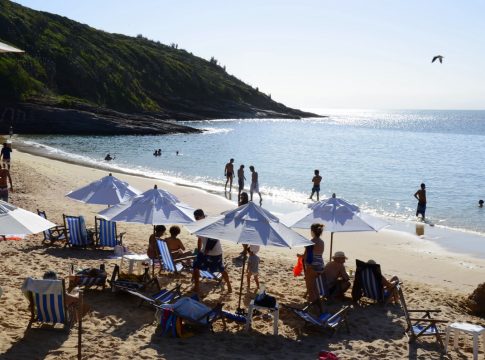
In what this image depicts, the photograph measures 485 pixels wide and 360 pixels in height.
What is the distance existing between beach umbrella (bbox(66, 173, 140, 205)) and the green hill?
Result: 56.6 metres

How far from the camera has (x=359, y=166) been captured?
163 ft

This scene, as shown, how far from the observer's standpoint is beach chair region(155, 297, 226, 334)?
7.86m

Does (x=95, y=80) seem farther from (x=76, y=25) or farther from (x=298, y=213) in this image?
(x=298, y=213)

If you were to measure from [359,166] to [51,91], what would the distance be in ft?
164

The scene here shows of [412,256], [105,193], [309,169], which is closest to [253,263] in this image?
[105,193]

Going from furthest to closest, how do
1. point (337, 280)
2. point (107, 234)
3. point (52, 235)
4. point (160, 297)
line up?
1. point (52, 235)
2. point (107, 234)
3. point (337, 280)
4. point (160, 297)

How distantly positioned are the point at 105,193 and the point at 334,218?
510 cm

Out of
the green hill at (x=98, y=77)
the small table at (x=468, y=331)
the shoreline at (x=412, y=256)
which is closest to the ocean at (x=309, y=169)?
the shoreline at (x=412, y=256)

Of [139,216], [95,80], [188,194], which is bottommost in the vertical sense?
[188,194]

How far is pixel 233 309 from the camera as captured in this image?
928cm

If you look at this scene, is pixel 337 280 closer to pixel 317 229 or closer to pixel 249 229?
pixel 317 229

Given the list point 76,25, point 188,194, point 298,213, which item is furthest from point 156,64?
point 298,213

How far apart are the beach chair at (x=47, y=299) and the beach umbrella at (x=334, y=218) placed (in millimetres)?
4354

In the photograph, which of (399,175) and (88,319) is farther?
(399,175)
